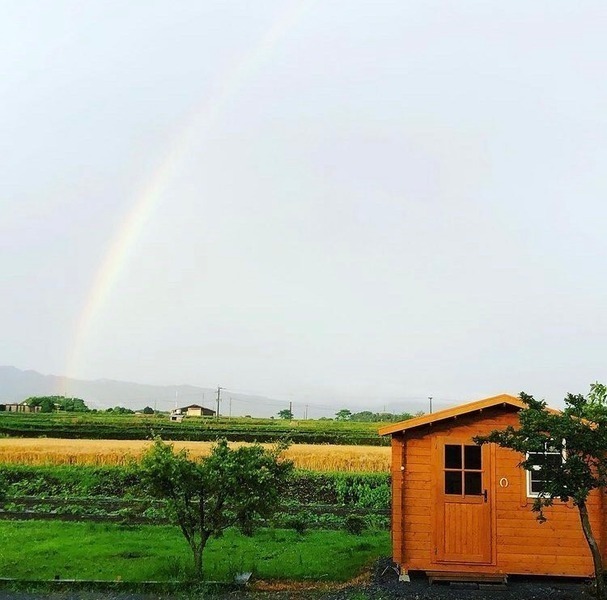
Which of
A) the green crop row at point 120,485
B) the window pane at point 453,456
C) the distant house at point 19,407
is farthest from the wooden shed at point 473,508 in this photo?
the distant house at point 19,407

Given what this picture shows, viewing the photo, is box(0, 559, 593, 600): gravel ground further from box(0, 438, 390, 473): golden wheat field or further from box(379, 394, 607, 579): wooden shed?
box(0, 438, 390, 473): golden wheat field

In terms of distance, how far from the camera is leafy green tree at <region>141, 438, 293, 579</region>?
1089 centimetres

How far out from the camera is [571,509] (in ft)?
41.1

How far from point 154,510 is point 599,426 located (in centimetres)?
1558

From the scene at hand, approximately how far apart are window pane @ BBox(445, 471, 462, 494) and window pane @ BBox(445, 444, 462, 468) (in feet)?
0.43

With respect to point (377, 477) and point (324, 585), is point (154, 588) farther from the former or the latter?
point (377, 477)

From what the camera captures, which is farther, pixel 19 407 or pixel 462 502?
pixel 19 407

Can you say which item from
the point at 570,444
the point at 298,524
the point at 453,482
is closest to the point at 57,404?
the point at 298,524

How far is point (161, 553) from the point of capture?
14547 mm

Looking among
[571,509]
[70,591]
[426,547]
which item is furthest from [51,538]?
[571,509]

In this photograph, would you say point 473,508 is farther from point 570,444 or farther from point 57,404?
Result: point 57,404

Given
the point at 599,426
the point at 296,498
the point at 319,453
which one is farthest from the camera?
the point at 319,453

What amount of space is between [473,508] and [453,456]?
39.7 inches

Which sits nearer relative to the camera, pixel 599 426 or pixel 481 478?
pixel 599 426
